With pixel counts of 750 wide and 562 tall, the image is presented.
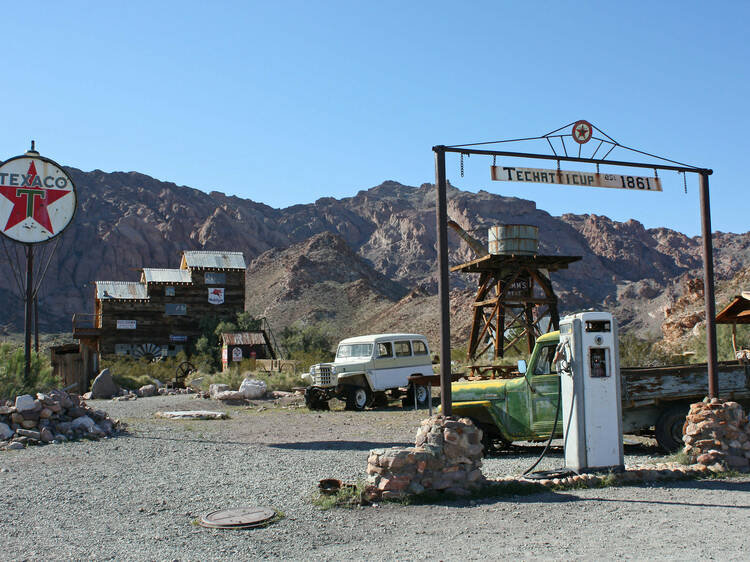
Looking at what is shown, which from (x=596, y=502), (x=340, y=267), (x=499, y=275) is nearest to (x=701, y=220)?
(x=596, y=502)

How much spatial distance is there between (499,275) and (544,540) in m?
23.8

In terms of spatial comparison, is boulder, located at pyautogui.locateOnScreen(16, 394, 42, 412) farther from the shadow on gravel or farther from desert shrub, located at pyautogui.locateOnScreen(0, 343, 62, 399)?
the shadow on gravel

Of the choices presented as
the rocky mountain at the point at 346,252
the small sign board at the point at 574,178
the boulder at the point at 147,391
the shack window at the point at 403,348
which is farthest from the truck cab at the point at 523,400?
the rocky mountain at the point at 346,252

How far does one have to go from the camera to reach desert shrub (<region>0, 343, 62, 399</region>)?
14397 mm

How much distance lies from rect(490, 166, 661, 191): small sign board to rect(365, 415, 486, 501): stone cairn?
10.8 feet

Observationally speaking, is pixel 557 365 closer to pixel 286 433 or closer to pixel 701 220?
pixel 701 220

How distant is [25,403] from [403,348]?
11.4 metres

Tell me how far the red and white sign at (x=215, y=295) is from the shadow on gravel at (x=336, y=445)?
42.1 m

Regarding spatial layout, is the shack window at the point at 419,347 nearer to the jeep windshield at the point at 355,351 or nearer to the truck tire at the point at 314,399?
the jeep windshield at the point at 355,351

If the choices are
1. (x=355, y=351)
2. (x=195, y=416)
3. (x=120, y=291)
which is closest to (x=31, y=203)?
(x=195, y=416)

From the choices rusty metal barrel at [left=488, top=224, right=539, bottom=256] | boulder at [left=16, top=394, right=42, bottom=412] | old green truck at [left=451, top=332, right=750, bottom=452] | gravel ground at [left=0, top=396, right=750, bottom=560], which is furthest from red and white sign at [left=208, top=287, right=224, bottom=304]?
old green truck at [left=451, top=332, right=750, bottom=452]

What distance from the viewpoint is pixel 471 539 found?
6.11m

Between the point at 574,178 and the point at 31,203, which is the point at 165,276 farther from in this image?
the point at 574,178

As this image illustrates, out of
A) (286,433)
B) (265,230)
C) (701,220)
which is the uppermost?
(265,230)
